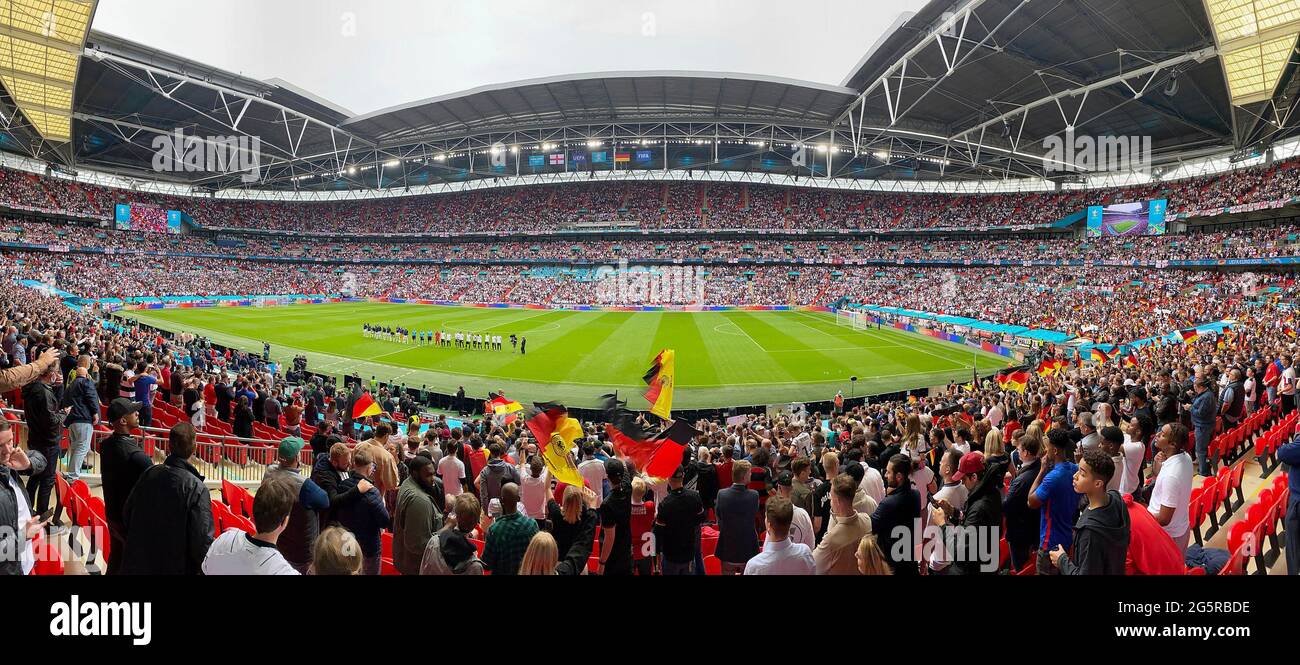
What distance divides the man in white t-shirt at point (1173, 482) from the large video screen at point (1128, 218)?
55912 millimetres

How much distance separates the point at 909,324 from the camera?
134 ft

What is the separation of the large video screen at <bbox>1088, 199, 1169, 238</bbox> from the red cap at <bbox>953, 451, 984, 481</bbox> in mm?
56255

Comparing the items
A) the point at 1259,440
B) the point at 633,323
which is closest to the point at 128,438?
the point at 1259,440

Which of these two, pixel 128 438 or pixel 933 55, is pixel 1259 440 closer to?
pixel 128 438

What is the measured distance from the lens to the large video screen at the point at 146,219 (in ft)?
208

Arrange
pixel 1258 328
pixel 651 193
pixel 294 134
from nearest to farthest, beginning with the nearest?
pixel 1258 328
pixel 294 134
pixel 651 193

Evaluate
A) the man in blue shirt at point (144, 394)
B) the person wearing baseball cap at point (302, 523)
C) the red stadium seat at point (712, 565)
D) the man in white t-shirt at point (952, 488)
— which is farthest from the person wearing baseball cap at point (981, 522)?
the man in blue shirt at point (144, 394)

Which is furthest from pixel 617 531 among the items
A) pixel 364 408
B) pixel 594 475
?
pixel 364 408

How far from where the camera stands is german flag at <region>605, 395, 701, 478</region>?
21.2 feet

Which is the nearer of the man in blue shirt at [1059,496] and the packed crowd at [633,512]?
the packed crowd at [633,512]

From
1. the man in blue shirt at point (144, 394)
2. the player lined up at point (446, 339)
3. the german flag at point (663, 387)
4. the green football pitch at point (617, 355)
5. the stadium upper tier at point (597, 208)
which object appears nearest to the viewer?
the man in blue shirt at point (144, 394)

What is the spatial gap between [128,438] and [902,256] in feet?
231

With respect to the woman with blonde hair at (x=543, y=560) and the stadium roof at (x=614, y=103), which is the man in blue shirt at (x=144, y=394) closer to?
the woman with blonde hair at (x=543, y=560)
